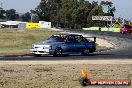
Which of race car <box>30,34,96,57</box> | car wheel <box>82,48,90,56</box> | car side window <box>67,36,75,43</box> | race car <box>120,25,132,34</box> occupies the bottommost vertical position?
race car <box>120,25,132,34</box>

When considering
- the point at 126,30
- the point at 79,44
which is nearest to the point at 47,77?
the point at 79,44

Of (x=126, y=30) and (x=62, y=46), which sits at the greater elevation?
(x=62, y=46)

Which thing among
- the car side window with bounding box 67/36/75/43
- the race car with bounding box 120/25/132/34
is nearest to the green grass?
the car side window with bounding box 67/36/75/43

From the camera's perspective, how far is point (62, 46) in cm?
2820

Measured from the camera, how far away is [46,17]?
7790 inches

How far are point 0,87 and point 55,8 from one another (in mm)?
185172

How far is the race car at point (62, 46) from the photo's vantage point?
2762 cm

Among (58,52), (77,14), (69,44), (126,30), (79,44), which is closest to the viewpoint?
(58,52)

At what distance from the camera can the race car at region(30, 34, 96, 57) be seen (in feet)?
90.6

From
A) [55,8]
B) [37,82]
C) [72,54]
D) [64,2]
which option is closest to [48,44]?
[72,54]

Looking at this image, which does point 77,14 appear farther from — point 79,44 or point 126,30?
point 79,44

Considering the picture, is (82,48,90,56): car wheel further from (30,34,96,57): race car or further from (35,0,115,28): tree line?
(35,0,115,28): tree line

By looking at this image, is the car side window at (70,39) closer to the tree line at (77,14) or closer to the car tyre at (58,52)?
the car tyre at (58,52)

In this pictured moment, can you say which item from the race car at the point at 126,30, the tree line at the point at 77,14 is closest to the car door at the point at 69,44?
the race car at the point at 126,30
